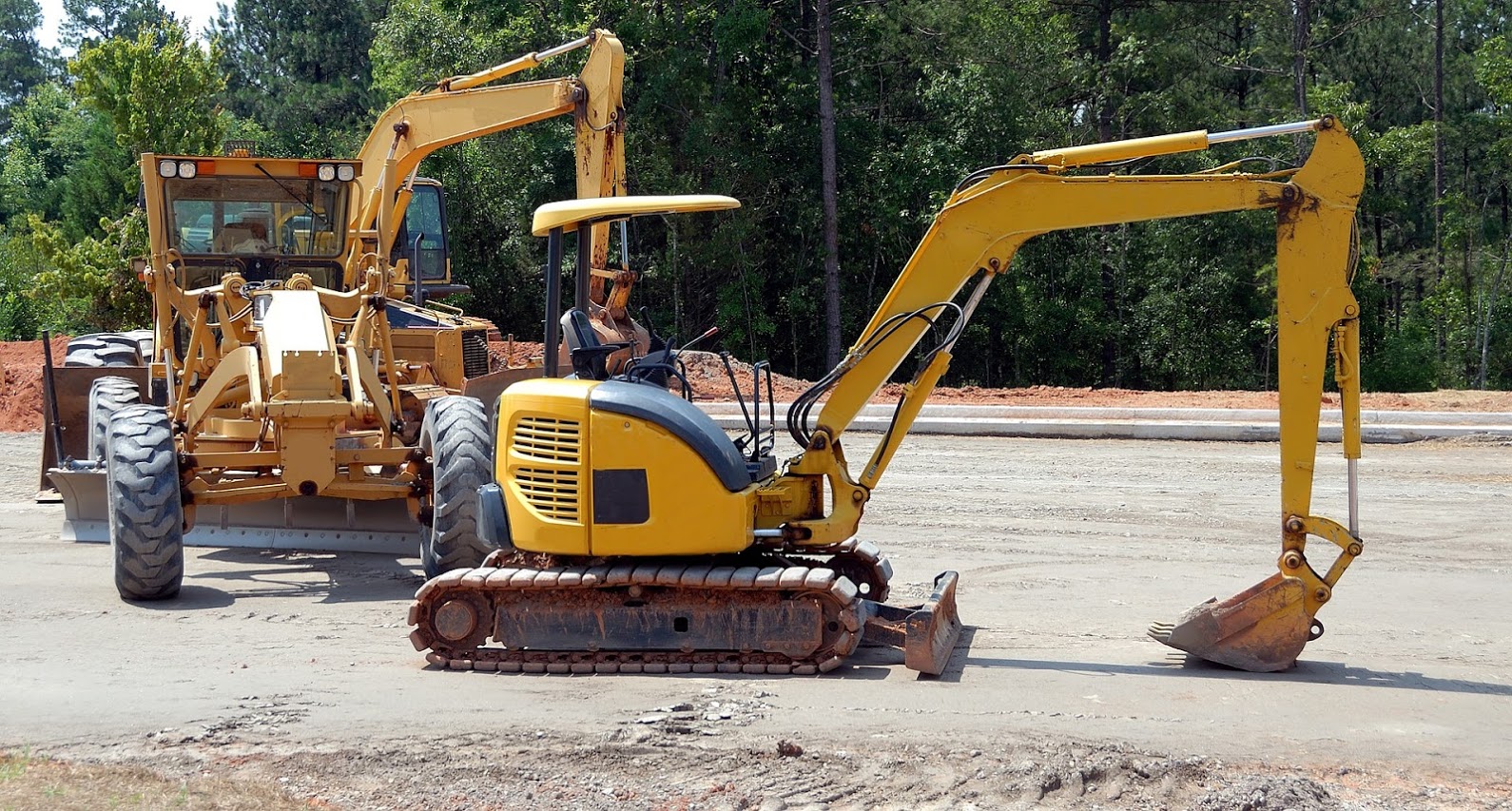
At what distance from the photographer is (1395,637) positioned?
324 inches

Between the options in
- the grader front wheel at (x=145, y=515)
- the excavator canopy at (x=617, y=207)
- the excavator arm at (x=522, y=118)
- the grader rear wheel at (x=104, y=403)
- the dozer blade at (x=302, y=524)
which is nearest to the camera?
the excavator canopy at (x=617, y=207)

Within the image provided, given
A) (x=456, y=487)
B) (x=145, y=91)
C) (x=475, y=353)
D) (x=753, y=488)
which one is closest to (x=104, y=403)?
(x=456, y=487)

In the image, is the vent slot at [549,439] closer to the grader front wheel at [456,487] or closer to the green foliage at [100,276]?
the grader front wheel at [456,487]

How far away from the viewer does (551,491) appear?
24.0 ft

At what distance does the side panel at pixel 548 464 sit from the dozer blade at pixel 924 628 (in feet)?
5.42

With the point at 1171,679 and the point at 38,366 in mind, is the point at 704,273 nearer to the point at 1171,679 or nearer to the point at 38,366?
the point at 38,366

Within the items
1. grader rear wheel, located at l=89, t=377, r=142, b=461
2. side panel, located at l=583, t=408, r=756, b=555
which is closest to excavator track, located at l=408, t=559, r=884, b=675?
side panel, located at l=583, t=408, r=756, b=555

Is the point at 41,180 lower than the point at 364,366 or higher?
higher

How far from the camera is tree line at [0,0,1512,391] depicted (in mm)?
27781

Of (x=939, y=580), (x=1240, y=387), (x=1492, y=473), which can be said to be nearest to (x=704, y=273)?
(x=1240, y=387)

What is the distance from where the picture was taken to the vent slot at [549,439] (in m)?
7.20

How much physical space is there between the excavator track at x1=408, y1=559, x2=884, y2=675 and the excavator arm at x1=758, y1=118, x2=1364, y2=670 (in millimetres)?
590

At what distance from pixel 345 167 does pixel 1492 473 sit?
11657 millimetres

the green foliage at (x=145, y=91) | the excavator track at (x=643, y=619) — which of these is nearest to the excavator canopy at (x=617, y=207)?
the excavator track at (x=643, y=619)
